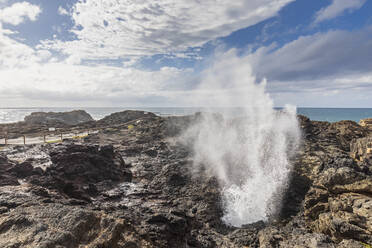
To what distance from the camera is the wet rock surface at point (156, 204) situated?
5281mm

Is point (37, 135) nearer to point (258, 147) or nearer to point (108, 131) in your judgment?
point (108, 131)

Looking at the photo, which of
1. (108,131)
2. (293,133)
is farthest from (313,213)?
(108,131)

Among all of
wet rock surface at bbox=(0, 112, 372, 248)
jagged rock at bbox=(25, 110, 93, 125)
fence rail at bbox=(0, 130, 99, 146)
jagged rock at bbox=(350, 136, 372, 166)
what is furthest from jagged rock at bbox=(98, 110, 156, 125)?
jagged rock at bbox=(350, 136, 372, 166)

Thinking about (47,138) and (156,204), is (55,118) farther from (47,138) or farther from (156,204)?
(156,204)

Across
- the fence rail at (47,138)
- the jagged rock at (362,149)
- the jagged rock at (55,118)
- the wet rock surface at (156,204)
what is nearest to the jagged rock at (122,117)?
the fence rail at (47,138)

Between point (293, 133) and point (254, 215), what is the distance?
16.1 metres

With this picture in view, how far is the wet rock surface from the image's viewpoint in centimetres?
528

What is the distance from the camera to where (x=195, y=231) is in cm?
957

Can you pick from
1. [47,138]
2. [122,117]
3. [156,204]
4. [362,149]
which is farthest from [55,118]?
[362,149]

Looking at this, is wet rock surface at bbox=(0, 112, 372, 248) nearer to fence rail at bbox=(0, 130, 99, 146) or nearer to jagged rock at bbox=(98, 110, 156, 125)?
fence rail at bbox=(0, 130, 99, 146)

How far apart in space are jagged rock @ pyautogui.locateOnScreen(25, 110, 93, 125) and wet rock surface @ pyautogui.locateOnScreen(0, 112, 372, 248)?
43.0 m

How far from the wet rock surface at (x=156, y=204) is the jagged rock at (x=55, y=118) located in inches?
1692

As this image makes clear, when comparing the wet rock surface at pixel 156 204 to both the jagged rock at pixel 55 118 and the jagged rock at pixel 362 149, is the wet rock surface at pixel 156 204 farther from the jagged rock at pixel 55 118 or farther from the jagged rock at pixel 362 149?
the jagged rock at pixel 55 118

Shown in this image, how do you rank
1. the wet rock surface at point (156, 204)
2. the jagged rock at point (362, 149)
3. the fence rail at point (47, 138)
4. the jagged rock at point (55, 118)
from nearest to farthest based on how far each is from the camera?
1. the wet rock surface at point (156, 204)
2. the jagged rock at point (362, 149)
3. the fence rail at point (47, 138)
4. the jagged rock at point (55, 118)
